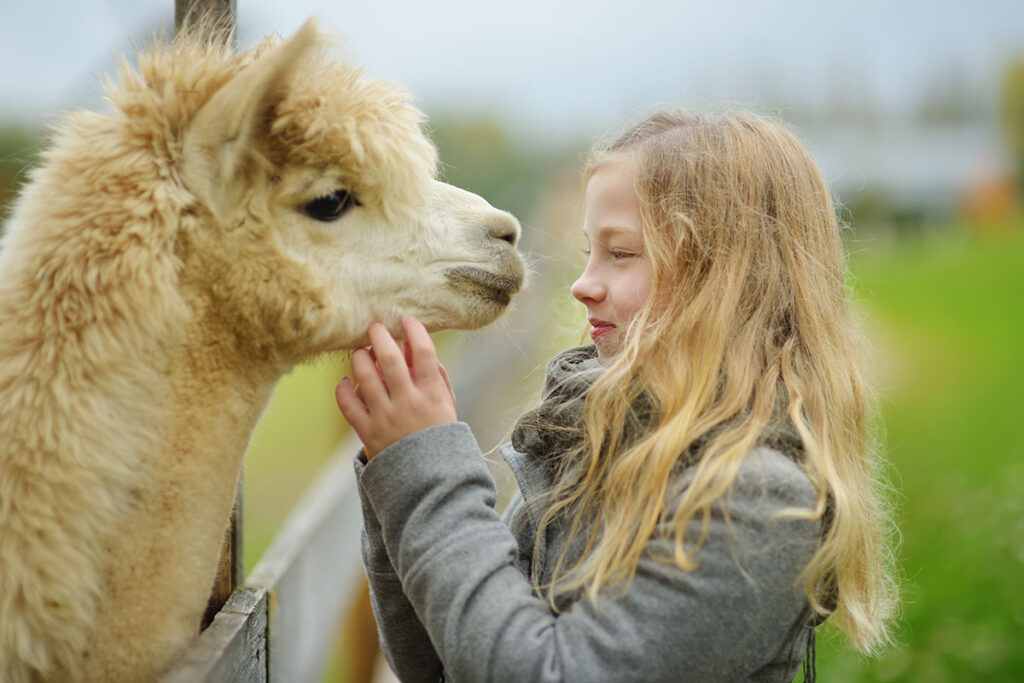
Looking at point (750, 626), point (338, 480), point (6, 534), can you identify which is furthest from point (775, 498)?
point (338, 480)

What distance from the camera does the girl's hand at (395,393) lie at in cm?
151

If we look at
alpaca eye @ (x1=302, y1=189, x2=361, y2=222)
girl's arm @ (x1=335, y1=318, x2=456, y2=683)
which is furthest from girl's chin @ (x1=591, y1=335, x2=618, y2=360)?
alpaca eye @ (x1=302, y1=189, x2=361, y2=222)

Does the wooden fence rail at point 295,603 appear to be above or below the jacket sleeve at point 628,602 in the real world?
below

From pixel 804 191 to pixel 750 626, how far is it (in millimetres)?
834

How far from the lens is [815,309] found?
1.66m

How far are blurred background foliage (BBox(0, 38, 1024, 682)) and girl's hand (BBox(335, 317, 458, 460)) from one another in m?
0.24

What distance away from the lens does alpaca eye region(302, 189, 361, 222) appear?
63.7 inches

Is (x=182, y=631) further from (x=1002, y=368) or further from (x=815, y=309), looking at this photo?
(x=1002, y=368)

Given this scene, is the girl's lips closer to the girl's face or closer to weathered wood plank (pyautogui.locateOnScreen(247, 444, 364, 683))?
the girl's face

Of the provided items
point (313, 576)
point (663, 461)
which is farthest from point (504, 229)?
point (313, 576)

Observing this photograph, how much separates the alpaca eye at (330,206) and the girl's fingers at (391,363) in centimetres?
24

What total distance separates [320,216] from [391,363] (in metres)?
0.31

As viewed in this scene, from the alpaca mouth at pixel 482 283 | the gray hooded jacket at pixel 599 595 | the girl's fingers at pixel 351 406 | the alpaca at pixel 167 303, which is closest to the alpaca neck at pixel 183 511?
the alpaca at pixel 167 303

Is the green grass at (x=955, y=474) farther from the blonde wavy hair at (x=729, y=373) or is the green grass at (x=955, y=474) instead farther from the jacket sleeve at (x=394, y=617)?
the jacket sleeve at (x=394, y=617)
